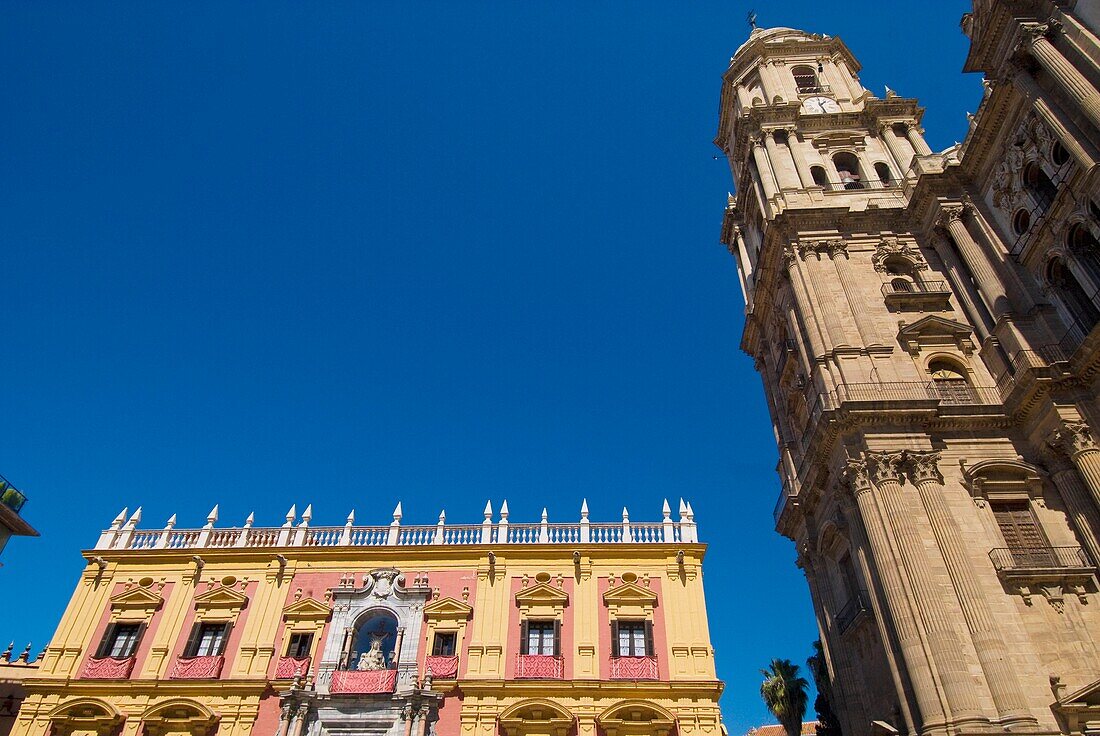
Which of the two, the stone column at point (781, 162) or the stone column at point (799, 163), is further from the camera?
the stone column at point (781, 162)

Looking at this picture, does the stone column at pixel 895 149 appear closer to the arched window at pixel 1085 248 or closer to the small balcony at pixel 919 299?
the small balcony at pixel 919 299

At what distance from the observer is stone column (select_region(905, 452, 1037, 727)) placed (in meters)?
15.7

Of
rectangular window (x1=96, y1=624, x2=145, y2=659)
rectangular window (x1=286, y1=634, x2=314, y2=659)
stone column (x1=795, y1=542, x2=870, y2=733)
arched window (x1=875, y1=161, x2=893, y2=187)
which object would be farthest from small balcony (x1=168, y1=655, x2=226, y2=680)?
arched window (x1=875, y1=161, x2=893, y2=187)

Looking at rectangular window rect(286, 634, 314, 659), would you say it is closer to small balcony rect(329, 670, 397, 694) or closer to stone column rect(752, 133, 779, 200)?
small balcony rect(329, 670, 397, 694)

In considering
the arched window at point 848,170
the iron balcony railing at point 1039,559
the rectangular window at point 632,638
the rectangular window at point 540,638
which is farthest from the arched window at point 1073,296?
the rectangular window at point 540,638

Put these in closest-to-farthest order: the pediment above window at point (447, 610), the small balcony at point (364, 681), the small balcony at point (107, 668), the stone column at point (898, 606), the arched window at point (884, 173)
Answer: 1. the stone column at point (898, 606)
2. the small balcony at point (364, 681)
3. the small balcony at point (107, 668)
4. the pediment above window at point (447, 610)
5. the arched window at point (884, 173)

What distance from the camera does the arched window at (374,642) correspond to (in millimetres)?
24312

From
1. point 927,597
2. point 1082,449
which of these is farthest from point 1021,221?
point 927,597

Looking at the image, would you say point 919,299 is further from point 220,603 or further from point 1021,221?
point 220,603

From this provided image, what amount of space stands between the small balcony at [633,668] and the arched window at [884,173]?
22.6 m

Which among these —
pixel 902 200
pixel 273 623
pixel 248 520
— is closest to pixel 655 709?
pixel 273 623

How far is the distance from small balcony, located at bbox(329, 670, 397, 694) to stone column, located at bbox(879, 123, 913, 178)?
29.4 metres

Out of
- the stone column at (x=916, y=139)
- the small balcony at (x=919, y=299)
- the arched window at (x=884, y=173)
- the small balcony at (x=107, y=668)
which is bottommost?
the small balcony at (x=107, y=668)

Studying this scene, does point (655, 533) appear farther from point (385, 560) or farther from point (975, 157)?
point (975, 157)
